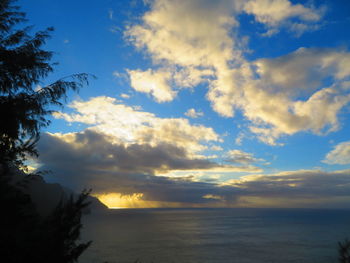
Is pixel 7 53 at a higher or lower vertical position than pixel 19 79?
higher

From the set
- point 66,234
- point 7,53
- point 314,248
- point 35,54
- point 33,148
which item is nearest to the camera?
point 7,53

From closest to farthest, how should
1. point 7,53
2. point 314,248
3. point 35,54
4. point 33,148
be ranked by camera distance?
point 7,53 → point 35,54 → point 33,148 → point 314,248

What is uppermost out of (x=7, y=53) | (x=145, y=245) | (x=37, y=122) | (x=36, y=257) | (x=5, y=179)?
(x=7, y=53)

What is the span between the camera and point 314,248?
75625mm

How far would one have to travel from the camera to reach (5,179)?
8.23 m

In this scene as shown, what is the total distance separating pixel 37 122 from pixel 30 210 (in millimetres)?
3977

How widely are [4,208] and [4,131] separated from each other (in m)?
2.72

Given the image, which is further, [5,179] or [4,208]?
[5,179]

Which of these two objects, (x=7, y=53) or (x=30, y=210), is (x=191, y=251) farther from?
(x=7, y=53)

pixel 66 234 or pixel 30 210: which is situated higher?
pixel 30 210

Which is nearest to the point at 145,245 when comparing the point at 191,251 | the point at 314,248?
the point at 191,251

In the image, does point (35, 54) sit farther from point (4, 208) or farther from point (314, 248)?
point (314, 248)

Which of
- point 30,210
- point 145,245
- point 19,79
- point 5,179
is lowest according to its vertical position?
point 145,245

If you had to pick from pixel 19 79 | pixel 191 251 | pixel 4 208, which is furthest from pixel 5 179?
pixel 191 251
